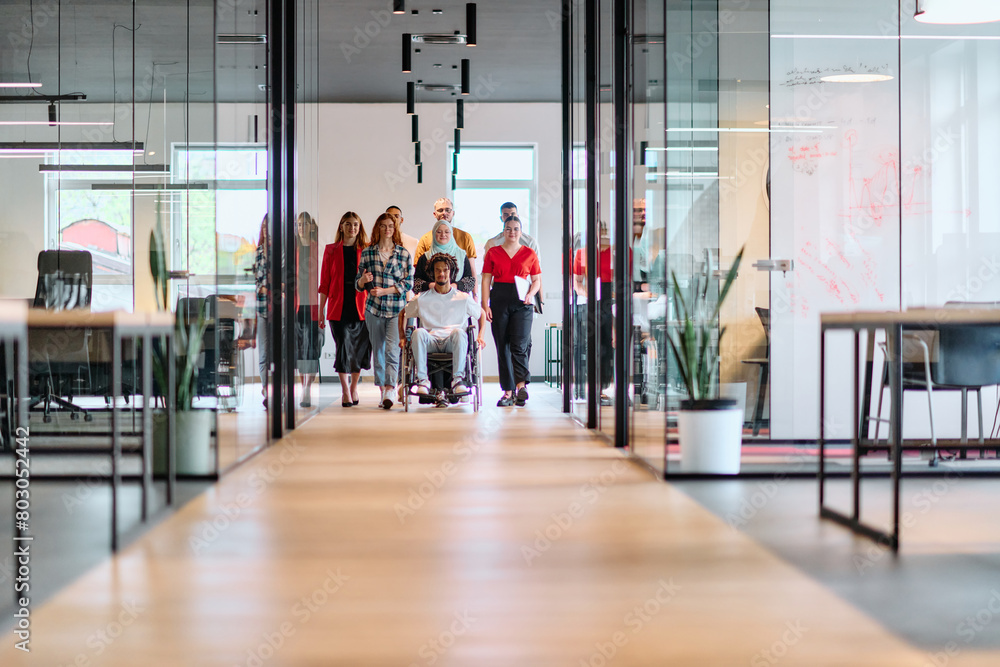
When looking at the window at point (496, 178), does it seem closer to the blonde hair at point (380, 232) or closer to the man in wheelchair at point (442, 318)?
the blonde hair at point (380, 232)

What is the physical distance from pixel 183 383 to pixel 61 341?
2.08ft

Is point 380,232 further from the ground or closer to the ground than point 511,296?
further from the ground

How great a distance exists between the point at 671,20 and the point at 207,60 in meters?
2.02

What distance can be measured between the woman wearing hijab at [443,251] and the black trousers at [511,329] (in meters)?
0.36

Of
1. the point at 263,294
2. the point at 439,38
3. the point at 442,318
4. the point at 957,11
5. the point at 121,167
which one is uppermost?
the point at 439,38

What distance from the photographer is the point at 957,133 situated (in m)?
4.48

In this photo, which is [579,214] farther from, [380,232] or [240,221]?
[240,221]

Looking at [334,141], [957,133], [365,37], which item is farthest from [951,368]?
[334,141]

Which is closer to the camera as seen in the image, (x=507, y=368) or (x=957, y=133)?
(x=957, y=133)

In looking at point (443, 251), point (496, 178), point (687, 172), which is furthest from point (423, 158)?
point (687, 172)

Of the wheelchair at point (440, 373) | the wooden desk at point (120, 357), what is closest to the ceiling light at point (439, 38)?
the wheelchair at point (440, 373)

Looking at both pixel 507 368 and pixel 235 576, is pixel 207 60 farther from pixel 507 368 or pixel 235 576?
pixel 507 368

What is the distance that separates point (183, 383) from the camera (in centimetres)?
384

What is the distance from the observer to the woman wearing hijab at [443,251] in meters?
7.94
